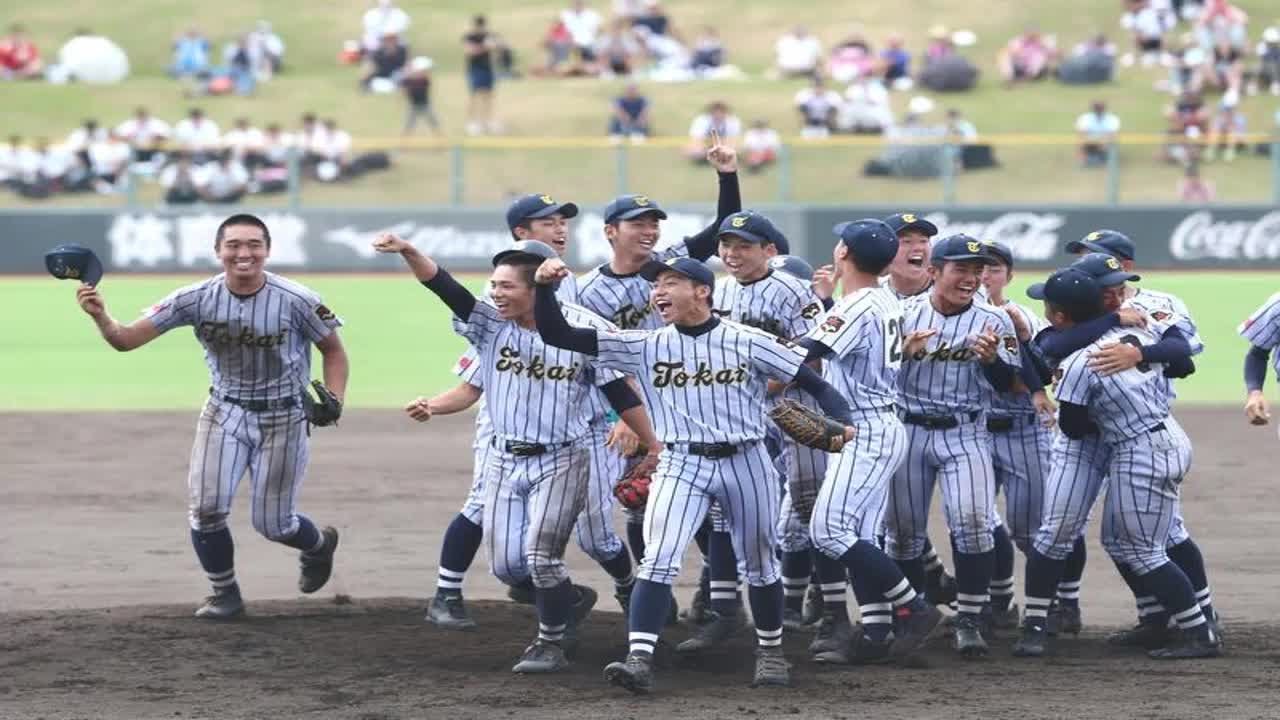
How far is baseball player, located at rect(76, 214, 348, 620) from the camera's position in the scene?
9.22 meters

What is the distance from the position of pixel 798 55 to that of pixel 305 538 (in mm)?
30355

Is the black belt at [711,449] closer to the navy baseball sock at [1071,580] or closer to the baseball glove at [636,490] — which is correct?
the baseball glove at [636,490]

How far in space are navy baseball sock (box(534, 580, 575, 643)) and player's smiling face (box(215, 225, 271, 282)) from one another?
2119 millimetres

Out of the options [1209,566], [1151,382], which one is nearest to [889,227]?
[1151,382]

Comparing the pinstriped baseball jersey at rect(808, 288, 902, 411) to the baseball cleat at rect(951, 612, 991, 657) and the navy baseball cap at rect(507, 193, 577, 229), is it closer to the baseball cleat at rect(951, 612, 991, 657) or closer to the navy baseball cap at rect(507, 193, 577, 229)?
the baseball cleat at rect(951, 612, 991, 657)

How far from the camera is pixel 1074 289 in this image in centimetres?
852

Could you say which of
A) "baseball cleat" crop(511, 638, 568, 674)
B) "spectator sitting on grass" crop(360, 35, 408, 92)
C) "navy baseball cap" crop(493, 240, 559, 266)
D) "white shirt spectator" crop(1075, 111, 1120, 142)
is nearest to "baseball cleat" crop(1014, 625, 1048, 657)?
"baseball cleat" crop(511, 638, 568, 674)

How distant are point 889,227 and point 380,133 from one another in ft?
92.4

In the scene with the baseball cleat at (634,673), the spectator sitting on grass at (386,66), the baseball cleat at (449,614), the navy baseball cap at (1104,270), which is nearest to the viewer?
the baseball cleat at (634,673)

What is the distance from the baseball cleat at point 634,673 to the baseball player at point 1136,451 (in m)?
1.83

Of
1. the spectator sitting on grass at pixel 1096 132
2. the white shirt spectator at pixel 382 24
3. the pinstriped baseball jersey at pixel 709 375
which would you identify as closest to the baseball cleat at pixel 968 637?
the pinstriped baseball jersey at pixel 709 375

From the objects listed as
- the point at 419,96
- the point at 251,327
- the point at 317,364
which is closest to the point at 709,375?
the point at 251,327

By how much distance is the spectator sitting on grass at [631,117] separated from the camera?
1337 inches

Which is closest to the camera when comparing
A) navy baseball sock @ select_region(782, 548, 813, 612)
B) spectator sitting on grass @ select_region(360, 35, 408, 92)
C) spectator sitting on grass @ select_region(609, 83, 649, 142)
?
navy baseball sock @ select_region(782, 548, 813, 612)
